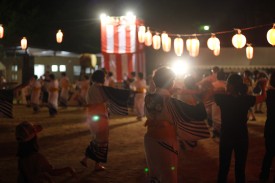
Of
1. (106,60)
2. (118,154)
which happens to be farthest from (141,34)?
(118,154)

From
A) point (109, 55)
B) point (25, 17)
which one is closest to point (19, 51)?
point (25, 17)

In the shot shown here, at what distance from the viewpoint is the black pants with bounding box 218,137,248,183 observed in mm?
4801

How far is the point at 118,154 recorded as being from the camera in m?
8.27

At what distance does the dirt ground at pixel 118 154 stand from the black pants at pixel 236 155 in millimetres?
1158

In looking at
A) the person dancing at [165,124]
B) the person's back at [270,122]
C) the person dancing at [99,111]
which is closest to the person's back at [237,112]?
the person's back at [270,122]

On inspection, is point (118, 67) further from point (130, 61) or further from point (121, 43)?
point (121, 43)

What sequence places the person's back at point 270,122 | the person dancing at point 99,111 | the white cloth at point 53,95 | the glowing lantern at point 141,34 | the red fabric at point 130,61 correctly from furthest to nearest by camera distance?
the red fabric at point 130,61 → the glowing lantern at point 141,34 → the white cloth at point 53,95 → the person dancing at point 99,111 → the person's back at point 270,122

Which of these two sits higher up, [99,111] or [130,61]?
[130,61]

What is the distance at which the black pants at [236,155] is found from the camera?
15.8ft

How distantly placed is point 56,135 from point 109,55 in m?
7.31

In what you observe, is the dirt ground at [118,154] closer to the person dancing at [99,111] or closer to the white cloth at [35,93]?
the person dancing at [99,111]

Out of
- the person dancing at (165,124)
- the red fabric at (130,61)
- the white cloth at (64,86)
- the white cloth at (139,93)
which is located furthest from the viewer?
the white cloth at (64,86)

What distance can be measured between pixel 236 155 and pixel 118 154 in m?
3.92

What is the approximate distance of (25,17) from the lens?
2448cm
